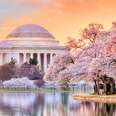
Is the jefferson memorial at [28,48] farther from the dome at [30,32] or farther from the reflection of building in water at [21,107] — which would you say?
the reflection of building in water at [21,107]

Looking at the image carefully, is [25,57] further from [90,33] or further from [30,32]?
[90,33]

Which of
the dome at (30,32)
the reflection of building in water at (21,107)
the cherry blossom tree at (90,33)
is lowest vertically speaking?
the reflection of building in water at (21,107)

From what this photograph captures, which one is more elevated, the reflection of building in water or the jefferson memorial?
the jefferson memorial

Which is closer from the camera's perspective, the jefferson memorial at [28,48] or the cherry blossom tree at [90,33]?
the cherry blossom tree at [90,33]

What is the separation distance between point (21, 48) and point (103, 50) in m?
100

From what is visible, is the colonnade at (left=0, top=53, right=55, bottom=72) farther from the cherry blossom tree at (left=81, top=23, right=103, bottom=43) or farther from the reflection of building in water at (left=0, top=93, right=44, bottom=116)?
the reflection of building in water at (left=0, top=93, right=44, bottom=116)

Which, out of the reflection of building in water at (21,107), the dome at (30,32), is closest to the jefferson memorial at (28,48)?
the dome at (30,32)

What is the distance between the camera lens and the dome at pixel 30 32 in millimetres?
165125

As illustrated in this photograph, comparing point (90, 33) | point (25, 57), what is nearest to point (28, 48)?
point (25, 57)

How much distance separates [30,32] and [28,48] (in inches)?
429

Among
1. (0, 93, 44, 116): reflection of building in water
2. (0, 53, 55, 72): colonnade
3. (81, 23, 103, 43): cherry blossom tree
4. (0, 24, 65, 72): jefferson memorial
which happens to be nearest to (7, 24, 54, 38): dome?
(0, 24, 65, 72): jefferson memorial

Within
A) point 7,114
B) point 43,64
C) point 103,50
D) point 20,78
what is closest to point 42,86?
point 20,78

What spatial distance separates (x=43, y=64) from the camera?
151875mm

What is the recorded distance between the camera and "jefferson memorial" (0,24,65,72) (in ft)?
509
